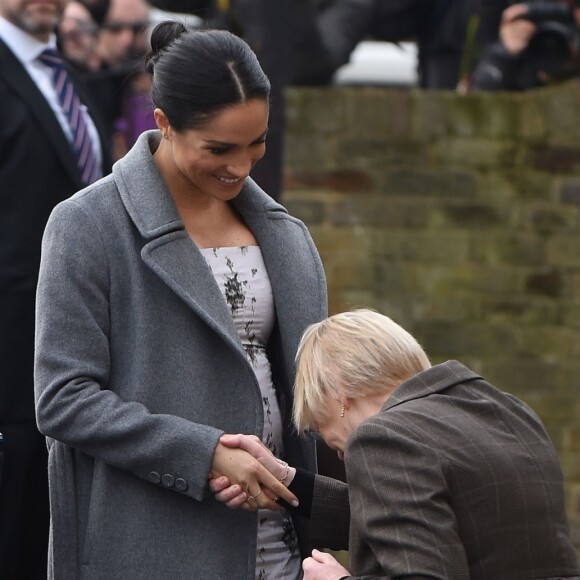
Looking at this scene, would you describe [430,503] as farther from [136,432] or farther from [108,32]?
[108,32]

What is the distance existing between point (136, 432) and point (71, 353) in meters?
0.20

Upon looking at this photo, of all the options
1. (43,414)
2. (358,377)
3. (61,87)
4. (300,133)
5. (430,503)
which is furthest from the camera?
(300,133)

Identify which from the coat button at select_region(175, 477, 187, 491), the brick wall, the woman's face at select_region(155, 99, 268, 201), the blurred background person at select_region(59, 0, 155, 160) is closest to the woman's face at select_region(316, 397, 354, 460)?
the coat button at select_region(175, 477, 187, 491)

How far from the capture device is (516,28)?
6543mm

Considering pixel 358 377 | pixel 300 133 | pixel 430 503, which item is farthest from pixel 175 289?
pixel 300 133

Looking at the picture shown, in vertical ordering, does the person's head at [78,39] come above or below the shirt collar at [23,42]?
below

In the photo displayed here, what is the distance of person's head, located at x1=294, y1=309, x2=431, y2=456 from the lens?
115 inches

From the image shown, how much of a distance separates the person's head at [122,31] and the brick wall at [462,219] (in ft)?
2.81

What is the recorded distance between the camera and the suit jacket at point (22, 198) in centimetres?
439

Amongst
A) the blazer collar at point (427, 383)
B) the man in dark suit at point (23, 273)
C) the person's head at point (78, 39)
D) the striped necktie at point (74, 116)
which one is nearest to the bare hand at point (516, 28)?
the person's head at point (78, 39)

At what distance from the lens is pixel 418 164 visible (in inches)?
263

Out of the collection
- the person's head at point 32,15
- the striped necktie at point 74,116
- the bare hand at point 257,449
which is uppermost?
the person's head at point 32,15

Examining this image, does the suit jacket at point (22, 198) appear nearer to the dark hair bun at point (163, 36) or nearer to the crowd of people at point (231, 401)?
the crowd of people at point (231, 401)

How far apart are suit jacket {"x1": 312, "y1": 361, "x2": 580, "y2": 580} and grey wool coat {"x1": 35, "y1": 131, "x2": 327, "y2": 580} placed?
47 cm
